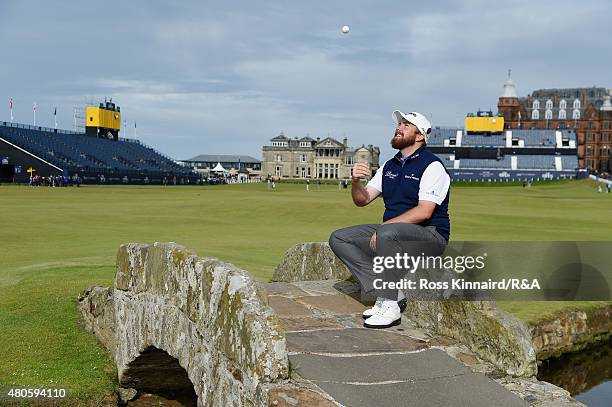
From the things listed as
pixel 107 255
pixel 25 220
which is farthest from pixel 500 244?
pixel 25 220

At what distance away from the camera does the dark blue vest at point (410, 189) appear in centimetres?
672

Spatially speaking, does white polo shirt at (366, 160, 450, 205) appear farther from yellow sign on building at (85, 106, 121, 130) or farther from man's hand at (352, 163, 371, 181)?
yellow sign on building at (85, 106, 121, 130)

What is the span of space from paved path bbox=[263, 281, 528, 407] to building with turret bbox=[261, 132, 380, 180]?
17855cm

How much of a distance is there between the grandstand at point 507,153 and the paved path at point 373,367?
12611cm

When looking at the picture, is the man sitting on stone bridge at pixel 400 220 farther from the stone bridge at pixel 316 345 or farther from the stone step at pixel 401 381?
the stone step at pixel 401 381

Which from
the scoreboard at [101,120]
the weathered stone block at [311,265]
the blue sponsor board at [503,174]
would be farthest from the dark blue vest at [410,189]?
the scoreboard at [101,120]

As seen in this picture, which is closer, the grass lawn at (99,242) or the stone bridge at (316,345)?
the stone bridge at (316,345)

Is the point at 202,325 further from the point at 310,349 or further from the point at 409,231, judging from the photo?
the point at 409,231

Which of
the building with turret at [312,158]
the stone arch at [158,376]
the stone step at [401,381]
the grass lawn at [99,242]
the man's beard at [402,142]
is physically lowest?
the stone arch at [158,376]

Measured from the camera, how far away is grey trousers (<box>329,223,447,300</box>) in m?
6.58

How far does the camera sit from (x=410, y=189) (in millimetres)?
6762

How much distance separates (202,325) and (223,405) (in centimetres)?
92

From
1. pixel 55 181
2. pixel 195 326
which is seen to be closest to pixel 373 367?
pixel 195 326

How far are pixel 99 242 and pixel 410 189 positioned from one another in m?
18.4
